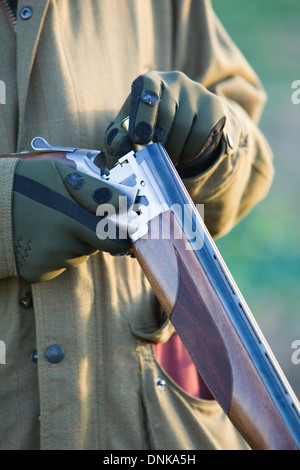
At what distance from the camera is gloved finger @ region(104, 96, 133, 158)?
1.08m

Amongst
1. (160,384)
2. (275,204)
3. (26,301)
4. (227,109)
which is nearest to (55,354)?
(26,301)

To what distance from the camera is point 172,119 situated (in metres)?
1.10

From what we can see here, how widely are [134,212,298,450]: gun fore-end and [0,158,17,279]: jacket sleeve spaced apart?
212 millimetres

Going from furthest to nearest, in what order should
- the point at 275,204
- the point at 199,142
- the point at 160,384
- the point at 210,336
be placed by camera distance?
the point at 275,204 → the point at 160,384 → the point at 199,142 → the point at 210,336

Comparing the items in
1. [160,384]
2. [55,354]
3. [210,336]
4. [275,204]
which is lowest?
[275,204]

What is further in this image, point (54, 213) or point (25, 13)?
point (25, 13)

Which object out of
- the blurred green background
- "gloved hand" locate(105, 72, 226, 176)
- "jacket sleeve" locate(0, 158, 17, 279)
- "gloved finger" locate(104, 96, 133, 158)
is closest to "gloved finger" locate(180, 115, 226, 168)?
"gloved hand" locate(105, 72, 226, 176)

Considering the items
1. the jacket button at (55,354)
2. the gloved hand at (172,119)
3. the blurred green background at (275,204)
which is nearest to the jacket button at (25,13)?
the gloved hand at (172,119)

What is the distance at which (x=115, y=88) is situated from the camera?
1.31 metres

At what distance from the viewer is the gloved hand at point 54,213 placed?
106 centimetres

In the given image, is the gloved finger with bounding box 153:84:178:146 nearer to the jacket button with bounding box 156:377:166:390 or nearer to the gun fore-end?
the gun fore-end

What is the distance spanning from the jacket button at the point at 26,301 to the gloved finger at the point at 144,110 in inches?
13.9

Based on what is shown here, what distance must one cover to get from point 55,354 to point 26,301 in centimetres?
11

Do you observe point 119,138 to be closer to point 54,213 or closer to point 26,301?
point 54,213
